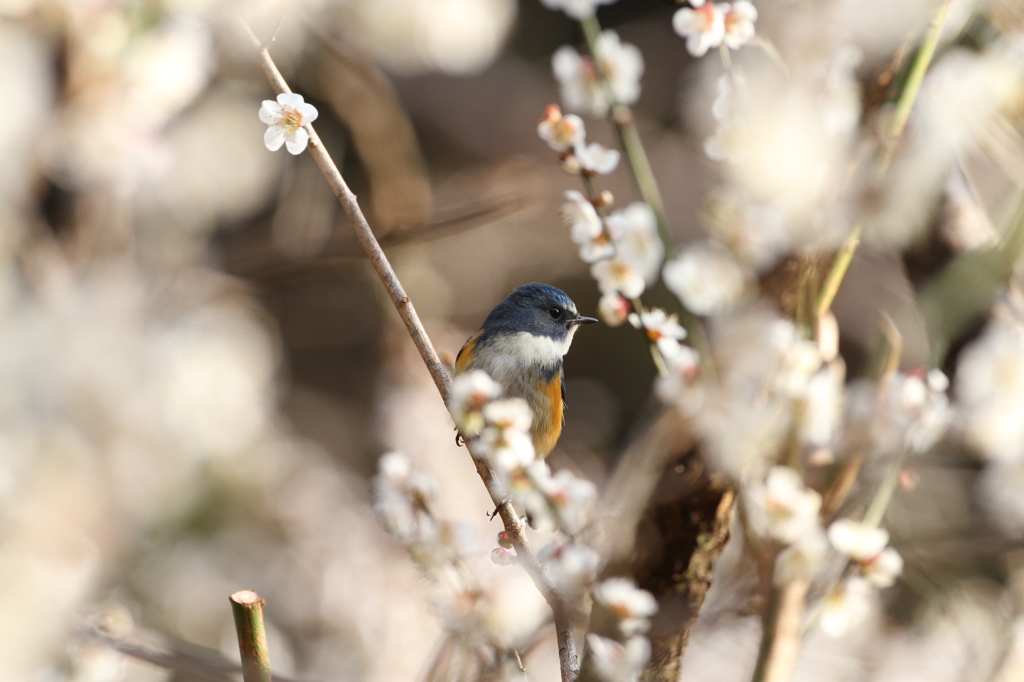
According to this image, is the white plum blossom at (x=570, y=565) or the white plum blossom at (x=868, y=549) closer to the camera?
the white plum blossom at (x=570, y=565)

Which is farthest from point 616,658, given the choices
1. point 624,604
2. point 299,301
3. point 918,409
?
point 299,301

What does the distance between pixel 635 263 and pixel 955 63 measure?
889mm

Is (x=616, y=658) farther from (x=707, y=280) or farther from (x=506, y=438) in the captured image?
(x=707, y=280)

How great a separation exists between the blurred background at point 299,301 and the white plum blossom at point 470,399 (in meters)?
0.79

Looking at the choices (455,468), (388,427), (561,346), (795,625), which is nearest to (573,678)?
(795,625)

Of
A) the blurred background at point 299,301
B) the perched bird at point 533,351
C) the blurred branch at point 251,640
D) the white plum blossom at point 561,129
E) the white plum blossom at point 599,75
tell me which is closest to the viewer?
the blurred branch at point 251,640

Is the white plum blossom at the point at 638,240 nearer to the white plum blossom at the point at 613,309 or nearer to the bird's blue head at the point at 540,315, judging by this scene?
the white plum blossom at the point at 613,309

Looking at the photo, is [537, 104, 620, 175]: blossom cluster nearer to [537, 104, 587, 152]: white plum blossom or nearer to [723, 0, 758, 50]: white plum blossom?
[537, 104, 587, 152]: white plum blossom

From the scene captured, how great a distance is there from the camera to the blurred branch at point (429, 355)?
1.13 meters

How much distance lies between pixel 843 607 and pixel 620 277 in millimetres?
744

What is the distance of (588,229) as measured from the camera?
152 centimetres

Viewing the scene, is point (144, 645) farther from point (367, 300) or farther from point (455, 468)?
point (367, 300)

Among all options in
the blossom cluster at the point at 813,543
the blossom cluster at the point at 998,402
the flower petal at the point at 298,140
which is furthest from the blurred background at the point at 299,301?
the flower petal at the point at 298,140

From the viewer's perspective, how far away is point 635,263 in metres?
1.51
